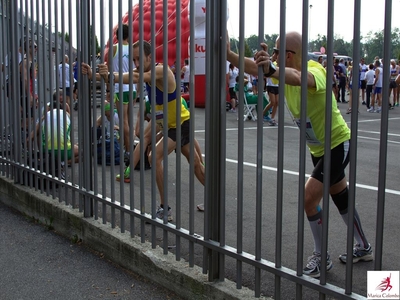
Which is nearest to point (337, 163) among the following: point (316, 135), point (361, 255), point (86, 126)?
point (316, 135)

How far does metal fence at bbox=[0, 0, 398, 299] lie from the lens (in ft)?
9.77

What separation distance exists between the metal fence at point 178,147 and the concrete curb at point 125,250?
0.27 ft

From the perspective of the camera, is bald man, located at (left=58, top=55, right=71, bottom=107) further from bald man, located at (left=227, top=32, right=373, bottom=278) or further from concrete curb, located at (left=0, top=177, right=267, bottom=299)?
bald man, located at (left=227, top=32, right=373, bottom=278)

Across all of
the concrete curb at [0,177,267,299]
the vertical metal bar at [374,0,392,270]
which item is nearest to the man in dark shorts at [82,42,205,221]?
the concrete curb at [0,177,267,299]

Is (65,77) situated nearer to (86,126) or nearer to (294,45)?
(86,126)

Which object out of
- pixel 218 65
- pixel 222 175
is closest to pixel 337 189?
pixel 222 175

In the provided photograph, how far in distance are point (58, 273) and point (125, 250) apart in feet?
1.78

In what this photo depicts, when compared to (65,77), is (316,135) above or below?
below

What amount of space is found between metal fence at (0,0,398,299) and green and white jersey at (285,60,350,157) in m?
0.34

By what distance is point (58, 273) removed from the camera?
4316 mm

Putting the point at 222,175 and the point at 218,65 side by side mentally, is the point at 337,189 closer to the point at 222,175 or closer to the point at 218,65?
the point at 222,175

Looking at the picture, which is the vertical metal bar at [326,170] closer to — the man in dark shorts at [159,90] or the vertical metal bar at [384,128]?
the vertical metal bar at [384,128]

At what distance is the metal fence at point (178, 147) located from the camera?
2979 millimetres

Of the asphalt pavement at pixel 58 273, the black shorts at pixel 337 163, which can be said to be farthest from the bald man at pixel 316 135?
the asphalt pavement at pixel 58 273
